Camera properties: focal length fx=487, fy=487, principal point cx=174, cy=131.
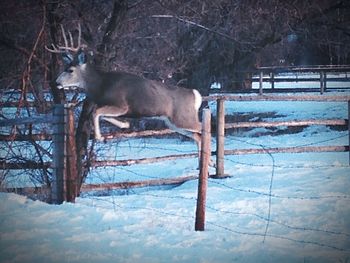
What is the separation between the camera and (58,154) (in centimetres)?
621

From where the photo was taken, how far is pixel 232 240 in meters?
5.12

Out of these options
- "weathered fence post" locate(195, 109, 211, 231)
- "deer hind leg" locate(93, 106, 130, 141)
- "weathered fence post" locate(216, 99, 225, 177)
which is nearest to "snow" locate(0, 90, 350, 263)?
"weathered fence post" locate(195, 109, 211, 231)

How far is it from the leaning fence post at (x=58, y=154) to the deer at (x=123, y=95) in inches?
24.2

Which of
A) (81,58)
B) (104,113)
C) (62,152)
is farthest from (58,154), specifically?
(81,58)

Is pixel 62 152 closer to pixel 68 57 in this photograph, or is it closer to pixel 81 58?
pixel 81 58

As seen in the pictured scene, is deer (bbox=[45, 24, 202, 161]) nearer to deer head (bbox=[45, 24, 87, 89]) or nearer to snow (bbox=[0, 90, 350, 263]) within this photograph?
deer head (bbox=[45, 24, 87, 89])

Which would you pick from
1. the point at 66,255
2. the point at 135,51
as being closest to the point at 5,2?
the point at 135,51

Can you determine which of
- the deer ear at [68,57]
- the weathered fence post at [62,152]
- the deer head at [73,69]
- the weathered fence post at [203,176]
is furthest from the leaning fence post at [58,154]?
the weathered fence post at [203,176]

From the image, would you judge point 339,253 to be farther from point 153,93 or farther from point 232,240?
point 153,93

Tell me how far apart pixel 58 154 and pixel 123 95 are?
132 centimetres

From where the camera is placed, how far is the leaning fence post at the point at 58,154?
20.4 feet

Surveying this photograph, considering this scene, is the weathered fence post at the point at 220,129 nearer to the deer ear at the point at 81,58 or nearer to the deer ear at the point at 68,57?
the deer ear at the point at 81,58

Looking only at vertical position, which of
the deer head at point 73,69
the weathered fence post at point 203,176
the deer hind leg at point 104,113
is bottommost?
the weathered fence post at point 203,176

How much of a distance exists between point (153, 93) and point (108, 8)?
10.5ft
